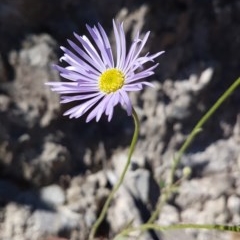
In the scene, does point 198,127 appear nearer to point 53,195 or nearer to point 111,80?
point 111,80

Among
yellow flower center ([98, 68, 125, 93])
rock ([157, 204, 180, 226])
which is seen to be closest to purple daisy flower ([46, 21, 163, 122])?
yellow flower center ([98, 68, 125, 93])

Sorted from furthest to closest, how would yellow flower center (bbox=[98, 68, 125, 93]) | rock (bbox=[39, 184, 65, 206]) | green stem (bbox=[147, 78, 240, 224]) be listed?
rock (bbox=[39, 184, 65, 206])
yellow flower center (bbox=[98, 68, 125, 93])
green stem (bbox=[147, 78, 240, 224])

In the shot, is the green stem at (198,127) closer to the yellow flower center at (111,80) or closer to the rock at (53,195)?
the yellow flower center at (111,80)

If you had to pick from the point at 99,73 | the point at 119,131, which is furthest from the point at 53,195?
the point at 99,73

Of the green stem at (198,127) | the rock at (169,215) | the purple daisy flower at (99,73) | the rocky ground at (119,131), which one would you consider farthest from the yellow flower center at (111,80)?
the rock at (169,215)

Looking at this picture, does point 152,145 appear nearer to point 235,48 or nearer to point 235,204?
point 235,204

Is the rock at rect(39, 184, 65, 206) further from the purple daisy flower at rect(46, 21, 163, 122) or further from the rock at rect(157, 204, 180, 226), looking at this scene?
the purple daisy flower at rect(46, 21, 163, 122)

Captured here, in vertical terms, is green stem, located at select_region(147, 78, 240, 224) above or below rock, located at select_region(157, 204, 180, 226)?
below

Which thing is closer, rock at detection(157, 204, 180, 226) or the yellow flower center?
the yellow flower center
